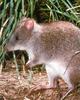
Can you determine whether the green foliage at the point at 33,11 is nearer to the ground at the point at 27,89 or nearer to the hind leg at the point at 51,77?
the ground at the point at 27,89

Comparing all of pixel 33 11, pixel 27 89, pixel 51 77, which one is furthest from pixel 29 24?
pixel 33 11

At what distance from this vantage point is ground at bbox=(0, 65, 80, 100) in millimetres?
7168

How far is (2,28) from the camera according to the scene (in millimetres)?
7648

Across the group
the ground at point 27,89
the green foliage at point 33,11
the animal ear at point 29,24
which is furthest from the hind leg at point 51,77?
the green foliage at point 33,11

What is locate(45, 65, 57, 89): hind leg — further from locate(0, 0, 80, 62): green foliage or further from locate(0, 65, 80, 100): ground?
→ locate(0, 0, 80, 62): green foliage

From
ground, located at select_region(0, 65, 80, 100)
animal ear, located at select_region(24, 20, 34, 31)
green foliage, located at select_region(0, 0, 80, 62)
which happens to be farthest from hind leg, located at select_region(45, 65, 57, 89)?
green foliage, located at select_region(0, 0, 80, 62)

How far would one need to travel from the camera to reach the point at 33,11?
7.95 meters

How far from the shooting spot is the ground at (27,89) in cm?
717

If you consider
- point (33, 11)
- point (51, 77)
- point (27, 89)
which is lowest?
point (27, 89)

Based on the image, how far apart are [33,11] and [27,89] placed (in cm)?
116

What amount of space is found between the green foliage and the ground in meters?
0.35

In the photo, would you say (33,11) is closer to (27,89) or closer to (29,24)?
(29,24)

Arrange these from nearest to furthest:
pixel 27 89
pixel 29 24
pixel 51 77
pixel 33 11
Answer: pixel 29 24 < pixel 51 77 < pixel 27 89 < pixel 33 11

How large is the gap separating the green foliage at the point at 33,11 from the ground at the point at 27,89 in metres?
0.35
